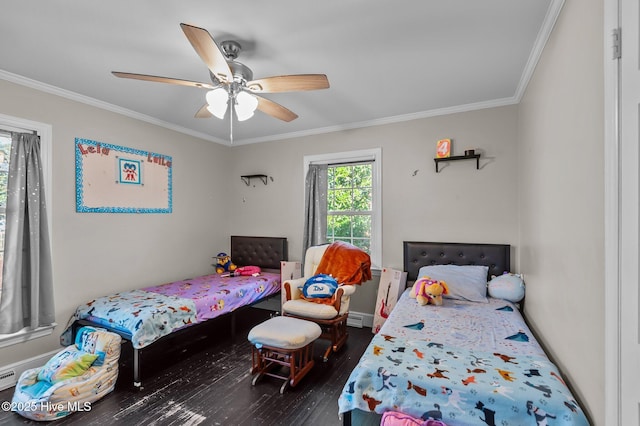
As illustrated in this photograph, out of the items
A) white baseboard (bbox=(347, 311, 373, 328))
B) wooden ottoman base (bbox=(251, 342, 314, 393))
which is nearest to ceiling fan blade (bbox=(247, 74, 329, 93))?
wooden ottoman base (bbox=(251, 342, 314, 393))

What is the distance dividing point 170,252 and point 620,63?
4290 mm

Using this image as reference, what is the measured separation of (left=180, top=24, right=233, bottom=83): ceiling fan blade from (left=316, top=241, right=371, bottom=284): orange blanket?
2280mm

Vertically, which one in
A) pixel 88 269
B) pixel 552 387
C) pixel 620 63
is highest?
pixel 620 63

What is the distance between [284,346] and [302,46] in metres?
2.26

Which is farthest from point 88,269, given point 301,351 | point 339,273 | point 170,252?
point 339,273

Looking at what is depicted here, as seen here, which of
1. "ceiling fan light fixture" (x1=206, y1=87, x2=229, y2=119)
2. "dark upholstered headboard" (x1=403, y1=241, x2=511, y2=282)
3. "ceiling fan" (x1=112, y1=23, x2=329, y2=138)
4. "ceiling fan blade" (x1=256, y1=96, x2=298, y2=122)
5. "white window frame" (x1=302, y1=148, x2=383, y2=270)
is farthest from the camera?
"white window frame" (x1=302, y1=148, x2=383, y2=270)

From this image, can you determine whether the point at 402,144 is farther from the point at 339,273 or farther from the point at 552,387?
the point at 552,387

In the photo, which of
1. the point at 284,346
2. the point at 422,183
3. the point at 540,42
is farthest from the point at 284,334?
the point at 540,42

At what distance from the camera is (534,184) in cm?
236

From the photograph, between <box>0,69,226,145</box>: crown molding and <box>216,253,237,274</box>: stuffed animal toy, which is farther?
<box>216,253,237,274</box>: stuffed animal toy

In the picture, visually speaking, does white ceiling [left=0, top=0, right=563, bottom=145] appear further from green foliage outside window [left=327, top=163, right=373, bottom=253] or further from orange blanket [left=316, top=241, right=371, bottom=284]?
orange blanket [left=316, top=241, right=371, bottom=284]

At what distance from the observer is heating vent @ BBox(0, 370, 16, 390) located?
2.45m

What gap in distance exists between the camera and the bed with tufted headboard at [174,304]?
253cm

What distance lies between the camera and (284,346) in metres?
2.37
